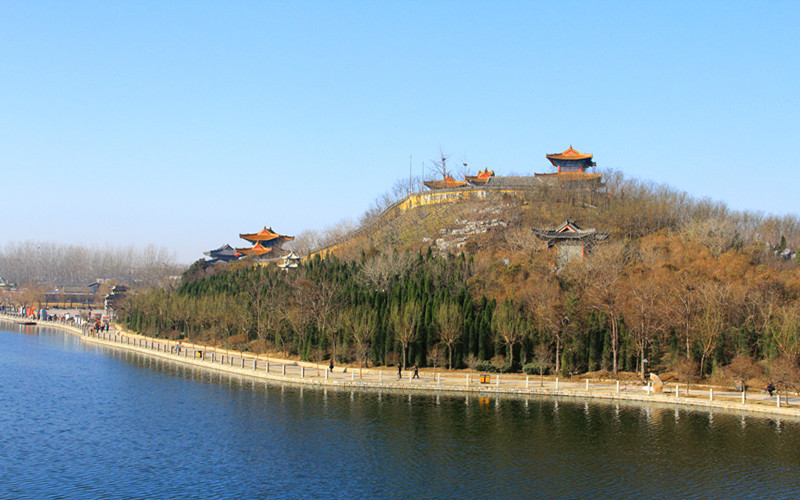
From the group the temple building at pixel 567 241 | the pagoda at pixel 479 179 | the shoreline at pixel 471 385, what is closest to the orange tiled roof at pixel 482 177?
the pagoda at pixel 479 179

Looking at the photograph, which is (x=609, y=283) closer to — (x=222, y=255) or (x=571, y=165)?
(x=571, y=165)

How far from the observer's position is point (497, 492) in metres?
22.5

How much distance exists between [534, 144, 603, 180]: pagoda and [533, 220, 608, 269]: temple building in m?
20.1

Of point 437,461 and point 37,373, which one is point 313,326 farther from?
point 437,461

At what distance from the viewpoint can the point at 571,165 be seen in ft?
255

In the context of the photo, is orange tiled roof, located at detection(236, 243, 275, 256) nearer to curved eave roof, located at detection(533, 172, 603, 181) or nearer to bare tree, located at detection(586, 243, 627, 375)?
curved eave roof, located at detection(533, 172, 603, 181)

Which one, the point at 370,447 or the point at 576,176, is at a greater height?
the point at 576,176

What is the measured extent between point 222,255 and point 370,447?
7936 centimetres

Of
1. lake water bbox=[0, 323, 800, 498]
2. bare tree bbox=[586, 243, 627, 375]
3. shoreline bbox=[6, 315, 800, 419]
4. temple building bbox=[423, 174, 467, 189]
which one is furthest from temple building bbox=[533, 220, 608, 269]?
temple building bbox=[423, 174, 467, 189]

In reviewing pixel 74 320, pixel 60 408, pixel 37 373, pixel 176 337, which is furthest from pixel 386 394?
pixel 74 320

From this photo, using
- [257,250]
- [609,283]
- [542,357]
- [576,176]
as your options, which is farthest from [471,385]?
→ [257,250]

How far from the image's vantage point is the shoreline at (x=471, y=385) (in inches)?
1347

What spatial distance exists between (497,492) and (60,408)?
22558 mm

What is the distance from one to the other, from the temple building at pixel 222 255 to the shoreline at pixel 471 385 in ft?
167
